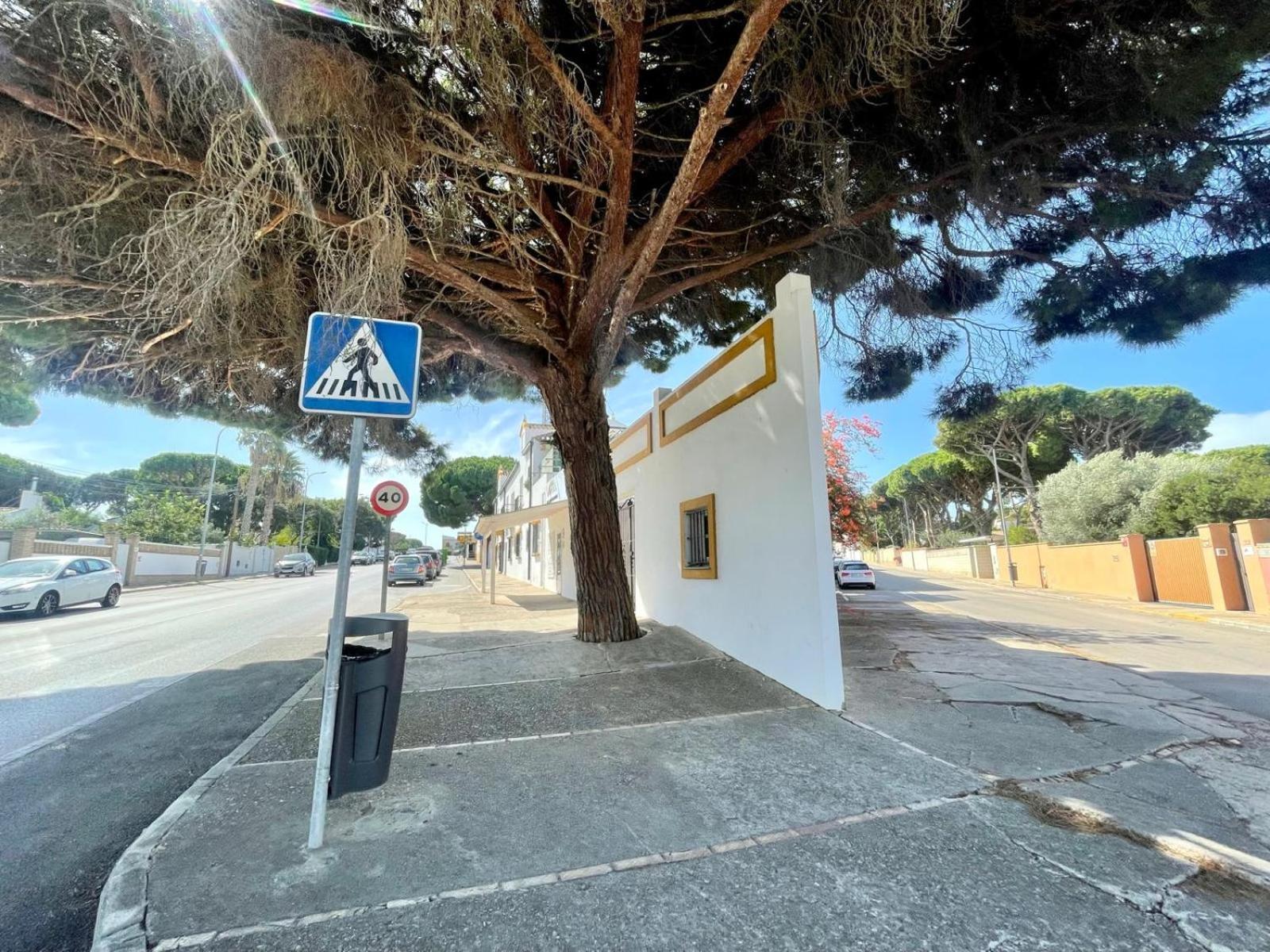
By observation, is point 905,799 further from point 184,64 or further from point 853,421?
point 853,421

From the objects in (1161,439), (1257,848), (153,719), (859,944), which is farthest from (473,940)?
(1161,439)

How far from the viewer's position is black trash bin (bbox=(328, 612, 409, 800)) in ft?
9.36

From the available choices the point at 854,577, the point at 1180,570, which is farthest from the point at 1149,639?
the point at 854,577

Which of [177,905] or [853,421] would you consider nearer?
[177,905]

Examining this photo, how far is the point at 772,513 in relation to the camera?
18.5 ft

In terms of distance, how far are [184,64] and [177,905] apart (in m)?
4.97

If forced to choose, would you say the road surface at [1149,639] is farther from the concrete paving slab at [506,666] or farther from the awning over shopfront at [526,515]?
the awning over shopfront at [526,515]

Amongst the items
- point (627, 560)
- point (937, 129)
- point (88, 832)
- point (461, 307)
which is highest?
point (937, 129)

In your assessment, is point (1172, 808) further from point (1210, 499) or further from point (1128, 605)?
point (1210, 499)

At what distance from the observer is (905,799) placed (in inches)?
126

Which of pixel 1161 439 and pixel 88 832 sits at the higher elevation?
pixel 1161 439

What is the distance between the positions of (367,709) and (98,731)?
3825 millimetres

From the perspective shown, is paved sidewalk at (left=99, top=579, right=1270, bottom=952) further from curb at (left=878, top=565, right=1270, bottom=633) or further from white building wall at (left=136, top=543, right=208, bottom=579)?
white building wall at (left=136, top=543, right=208, bottom=579)

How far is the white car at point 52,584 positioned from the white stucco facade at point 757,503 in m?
12.8
